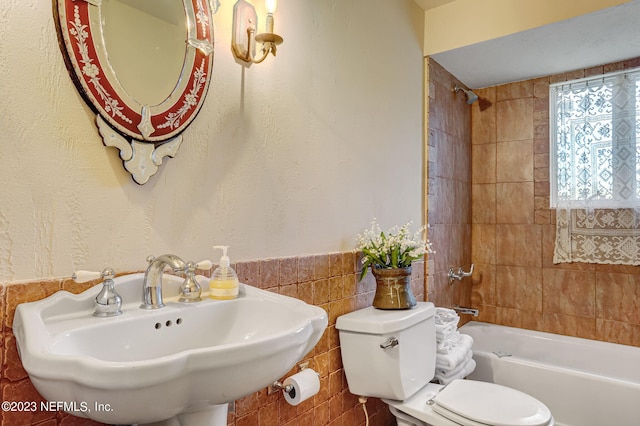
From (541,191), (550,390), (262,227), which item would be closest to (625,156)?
(541,191)

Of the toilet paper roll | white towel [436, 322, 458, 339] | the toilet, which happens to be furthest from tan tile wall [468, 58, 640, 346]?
the toilet paper roll

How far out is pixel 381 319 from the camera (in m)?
1.66

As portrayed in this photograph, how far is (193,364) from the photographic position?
68 cm

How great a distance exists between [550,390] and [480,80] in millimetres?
2061

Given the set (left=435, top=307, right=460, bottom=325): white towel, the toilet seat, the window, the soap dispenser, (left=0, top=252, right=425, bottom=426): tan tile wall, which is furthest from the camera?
the window

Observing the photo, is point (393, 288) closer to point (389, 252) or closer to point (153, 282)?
point (389, 252)

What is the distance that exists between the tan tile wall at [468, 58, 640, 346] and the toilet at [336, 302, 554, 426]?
134 cm

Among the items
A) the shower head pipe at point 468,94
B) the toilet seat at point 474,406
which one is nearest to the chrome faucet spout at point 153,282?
the toilet seat at point 474,406

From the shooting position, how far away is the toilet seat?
1504 millimetres

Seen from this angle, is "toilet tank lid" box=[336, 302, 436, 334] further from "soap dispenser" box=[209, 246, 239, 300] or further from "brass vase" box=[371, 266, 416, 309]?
"soap dispenser" box=[209, 246, 239, 300]

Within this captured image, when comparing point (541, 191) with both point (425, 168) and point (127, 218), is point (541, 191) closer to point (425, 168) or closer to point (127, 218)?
point (425, 168)

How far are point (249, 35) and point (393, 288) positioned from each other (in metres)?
1.16

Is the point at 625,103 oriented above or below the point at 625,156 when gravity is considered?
above

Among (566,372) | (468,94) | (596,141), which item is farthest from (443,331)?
(468,94)
